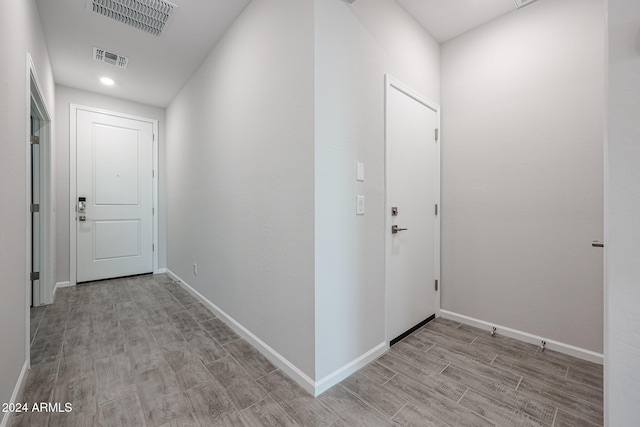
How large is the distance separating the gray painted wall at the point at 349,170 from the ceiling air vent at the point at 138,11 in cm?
157

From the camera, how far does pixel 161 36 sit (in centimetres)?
266

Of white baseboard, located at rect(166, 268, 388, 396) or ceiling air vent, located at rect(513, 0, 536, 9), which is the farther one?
ceiling air vent, located at rect(513, 0, 536, 9)

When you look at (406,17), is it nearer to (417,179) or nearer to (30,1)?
(417,179)

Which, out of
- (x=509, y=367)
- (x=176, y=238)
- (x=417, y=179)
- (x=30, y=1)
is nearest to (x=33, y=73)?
(x=30, y=1)

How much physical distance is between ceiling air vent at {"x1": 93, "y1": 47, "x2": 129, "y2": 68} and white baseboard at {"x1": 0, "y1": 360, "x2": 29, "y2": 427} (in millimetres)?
2984

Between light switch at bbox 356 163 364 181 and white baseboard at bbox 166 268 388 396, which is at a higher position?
light switch at bbox 356 163 364 181

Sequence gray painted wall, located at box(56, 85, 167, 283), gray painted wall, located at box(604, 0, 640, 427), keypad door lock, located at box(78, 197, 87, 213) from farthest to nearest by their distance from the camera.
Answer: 1. keypad door lock, located at box(78, 197, 87, 213)
2. gray painted wall, located at box(56, 85, 167, 283)
3. gray painted wall, located at box(604, 0, 640, 427)

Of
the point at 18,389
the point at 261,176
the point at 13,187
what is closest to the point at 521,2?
the point at 261,176

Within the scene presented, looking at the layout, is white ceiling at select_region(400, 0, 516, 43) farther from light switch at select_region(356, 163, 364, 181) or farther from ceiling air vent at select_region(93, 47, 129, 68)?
ceiling air vent at select_region(93, 47, 129, 68)

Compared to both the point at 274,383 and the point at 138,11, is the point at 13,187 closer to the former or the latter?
the point at 138,11

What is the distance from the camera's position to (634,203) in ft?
2.82

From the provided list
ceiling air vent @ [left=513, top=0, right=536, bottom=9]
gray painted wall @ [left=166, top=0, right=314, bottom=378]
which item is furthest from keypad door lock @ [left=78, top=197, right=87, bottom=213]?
ceiling air vent @ [left=513, top=0, right=536, bottom=9]

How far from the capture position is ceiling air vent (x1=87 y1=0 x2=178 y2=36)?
7.27 ft

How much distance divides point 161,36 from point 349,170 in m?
2.42
